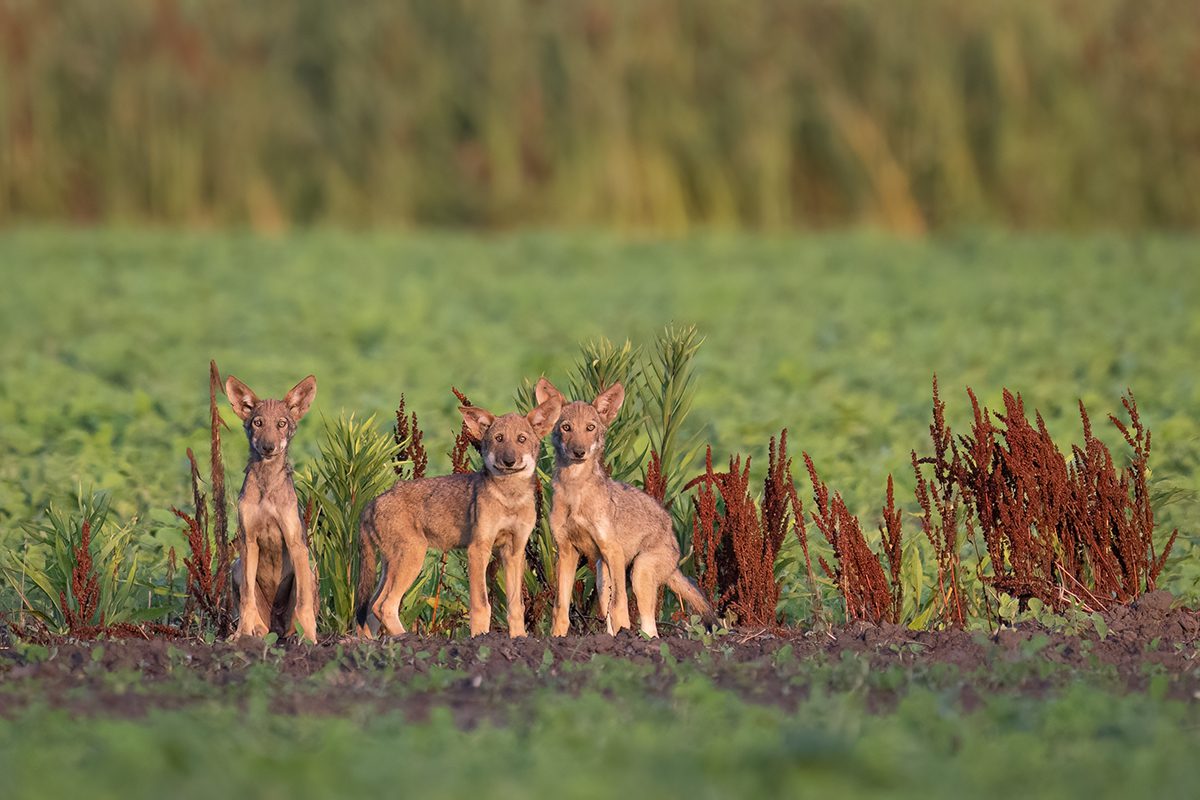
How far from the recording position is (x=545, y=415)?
19.0 feet

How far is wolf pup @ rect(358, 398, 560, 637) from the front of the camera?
576cm

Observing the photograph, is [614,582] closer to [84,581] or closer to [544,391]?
[544,391]

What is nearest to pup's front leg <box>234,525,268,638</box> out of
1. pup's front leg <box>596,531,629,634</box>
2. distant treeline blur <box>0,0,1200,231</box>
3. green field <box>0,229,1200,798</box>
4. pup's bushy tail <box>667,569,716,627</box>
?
green field <box>0,229,1200,798</box>

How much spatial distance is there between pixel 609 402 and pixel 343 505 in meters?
0.99

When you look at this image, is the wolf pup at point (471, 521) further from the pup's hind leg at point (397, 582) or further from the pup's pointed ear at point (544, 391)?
the pup's pointed ear at point (544, 391)

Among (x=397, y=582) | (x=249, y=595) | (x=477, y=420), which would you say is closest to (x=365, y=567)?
(x=397, y=582)

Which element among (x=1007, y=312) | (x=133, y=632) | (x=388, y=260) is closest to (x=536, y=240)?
(x=388, y=260)

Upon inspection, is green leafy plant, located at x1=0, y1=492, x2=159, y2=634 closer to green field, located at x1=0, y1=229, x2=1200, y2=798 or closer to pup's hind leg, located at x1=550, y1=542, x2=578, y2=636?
green field, located at x1=0, y1=229, x2=1200, y2=798

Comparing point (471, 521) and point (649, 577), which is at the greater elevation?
point (471, 521)

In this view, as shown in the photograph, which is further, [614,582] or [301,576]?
[614,582]

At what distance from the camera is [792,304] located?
15406mm

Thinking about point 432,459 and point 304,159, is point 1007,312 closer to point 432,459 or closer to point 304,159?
point 432,459

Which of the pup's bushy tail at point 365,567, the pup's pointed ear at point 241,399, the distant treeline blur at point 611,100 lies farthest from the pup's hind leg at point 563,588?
the distant treeline blur at point 611,100

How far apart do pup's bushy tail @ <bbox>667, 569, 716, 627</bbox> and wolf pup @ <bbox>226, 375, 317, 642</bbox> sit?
120cm
